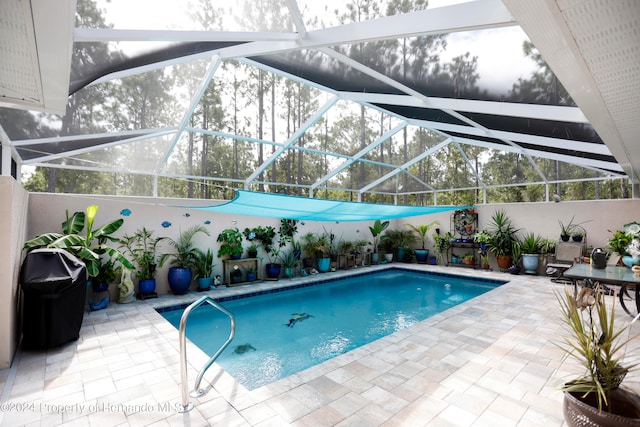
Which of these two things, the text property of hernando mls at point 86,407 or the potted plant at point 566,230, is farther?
the potted plant at point 566,230

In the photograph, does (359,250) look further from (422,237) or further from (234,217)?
(234,217)

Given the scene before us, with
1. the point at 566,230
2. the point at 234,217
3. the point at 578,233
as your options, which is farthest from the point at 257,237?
the point at 578,233

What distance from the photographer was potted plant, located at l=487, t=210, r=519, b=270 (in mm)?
10766

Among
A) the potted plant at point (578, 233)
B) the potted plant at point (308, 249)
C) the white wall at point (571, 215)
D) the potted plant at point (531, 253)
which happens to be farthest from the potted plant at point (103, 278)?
the potted plant at point (578, 233)

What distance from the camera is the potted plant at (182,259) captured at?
7586mm

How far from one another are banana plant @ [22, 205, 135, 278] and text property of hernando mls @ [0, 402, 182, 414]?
8.95ft

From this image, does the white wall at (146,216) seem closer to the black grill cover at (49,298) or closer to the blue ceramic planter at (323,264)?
the black grill cover at (49,298)

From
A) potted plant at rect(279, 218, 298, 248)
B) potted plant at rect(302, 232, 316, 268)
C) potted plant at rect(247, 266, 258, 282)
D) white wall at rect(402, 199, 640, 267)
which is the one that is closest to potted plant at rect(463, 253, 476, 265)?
white wall at rect(402, 199, 640, 267)

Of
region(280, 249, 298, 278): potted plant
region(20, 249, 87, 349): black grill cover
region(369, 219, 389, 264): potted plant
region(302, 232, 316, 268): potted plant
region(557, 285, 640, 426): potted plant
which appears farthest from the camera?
region(369, 219, 389, 264): potted plant

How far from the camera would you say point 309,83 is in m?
6.11

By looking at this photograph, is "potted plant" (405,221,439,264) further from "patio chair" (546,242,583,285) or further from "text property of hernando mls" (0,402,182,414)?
"text property of hernando mls" (0,402,182,414)

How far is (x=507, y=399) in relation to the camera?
306cm

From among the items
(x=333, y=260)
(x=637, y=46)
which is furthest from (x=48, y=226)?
(x=637, y=46)

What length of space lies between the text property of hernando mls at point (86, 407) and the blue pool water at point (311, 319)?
121 cm
